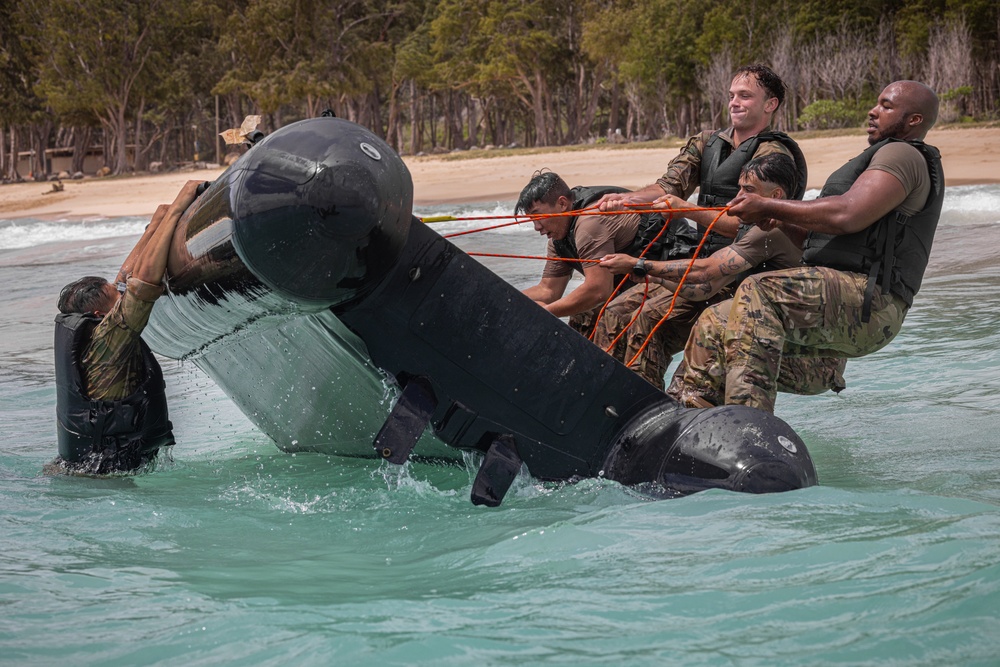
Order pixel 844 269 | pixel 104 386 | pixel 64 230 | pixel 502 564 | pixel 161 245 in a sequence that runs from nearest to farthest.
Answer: pixel 502 564 < pixel 161 245 < pixel 844 269 < pixel 104 386 < pixel 64 230

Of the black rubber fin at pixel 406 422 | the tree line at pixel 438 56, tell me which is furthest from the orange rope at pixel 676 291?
the tree line at pixel 438 56

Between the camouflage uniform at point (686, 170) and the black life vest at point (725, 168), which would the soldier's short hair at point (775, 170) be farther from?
the camouflage uniform at point (686, 170)

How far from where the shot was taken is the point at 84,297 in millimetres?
4965

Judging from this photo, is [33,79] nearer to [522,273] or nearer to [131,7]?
Answer: [131,7]

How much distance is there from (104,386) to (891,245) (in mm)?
3395

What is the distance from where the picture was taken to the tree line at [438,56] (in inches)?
1667

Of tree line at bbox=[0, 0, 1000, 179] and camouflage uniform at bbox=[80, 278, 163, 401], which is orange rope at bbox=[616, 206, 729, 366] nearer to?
camouflage uniform at bbox=[80, 278, 163, 401]

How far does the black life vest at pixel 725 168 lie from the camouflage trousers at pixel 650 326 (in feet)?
A: 0.95

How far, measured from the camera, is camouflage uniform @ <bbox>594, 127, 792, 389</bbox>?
551 centimetres

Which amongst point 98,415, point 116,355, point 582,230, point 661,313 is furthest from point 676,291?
point 98,415

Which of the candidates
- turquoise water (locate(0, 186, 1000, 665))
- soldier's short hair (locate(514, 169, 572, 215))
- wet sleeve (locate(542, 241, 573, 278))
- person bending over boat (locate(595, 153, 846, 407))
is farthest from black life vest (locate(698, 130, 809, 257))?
turquoise water (locate(0, 186, 1000, 665))

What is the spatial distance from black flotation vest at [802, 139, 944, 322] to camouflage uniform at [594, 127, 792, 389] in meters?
0.89

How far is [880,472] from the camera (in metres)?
4.84

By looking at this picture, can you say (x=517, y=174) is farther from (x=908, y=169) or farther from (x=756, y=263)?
(x=908, y=169)
